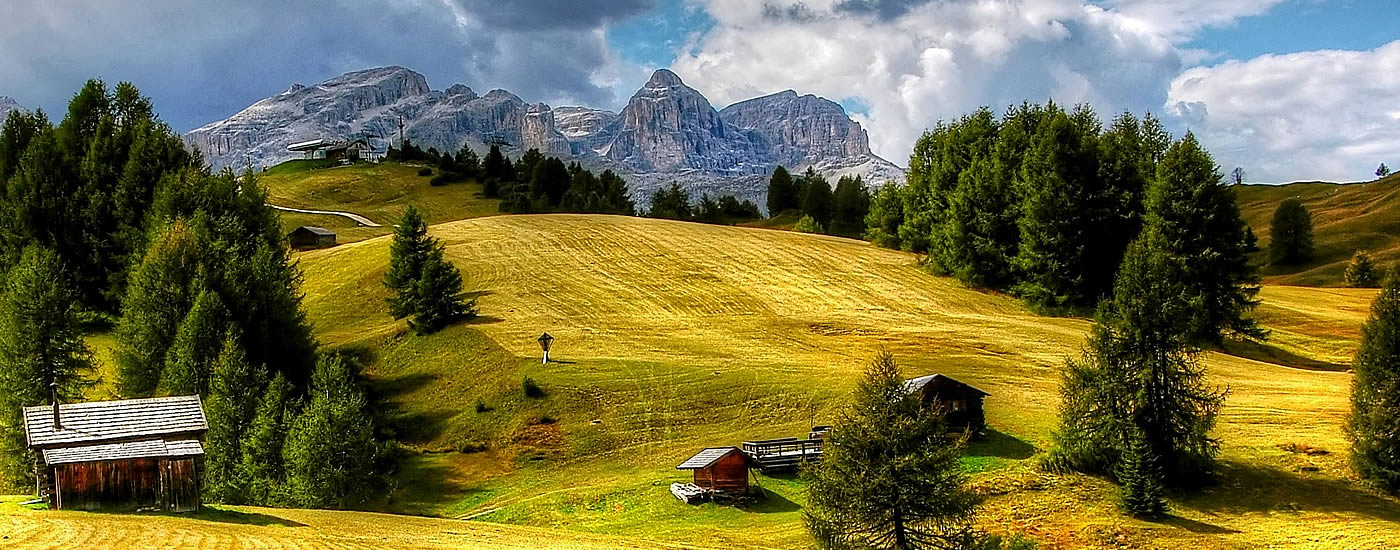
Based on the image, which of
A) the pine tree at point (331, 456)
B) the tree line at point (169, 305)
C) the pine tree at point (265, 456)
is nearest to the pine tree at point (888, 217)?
the tree line at point (169, 305)

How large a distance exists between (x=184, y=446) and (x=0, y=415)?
79.7ft

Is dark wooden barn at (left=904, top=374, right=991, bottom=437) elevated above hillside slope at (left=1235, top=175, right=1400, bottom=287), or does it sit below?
below

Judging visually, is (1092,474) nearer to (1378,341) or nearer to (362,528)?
(1378,341)

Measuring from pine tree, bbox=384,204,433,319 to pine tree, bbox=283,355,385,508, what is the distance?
21626 millimetres

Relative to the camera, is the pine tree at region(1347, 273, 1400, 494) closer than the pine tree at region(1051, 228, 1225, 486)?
Yes

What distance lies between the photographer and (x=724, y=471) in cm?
4347

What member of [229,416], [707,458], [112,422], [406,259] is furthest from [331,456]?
[406,259]

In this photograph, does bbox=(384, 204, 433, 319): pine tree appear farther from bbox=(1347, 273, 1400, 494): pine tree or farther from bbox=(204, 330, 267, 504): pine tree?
bbox=(1347, 273, 1400, 494): pine tree

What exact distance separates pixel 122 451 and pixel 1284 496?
41.9 meters

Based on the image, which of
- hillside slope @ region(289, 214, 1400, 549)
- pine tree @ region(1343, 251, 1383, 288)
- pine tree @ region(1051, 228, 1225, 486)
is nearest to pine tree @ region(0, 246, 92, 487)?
hillside slope @ region(289, 214, 1400, 549)

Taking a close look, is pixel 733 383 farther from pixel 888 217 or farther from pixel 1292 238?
pixel 1292 238

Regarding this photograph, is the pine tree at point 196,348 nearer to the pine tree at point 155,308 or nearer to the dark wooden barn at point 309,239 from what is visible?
the pine tree at point 155,308

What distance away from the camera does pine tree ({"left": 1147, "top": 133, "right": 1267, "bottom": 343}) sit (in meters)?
69.9

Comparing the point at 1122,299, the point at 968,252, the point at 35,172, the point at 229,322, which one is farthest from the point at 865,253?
the point at 35,172
